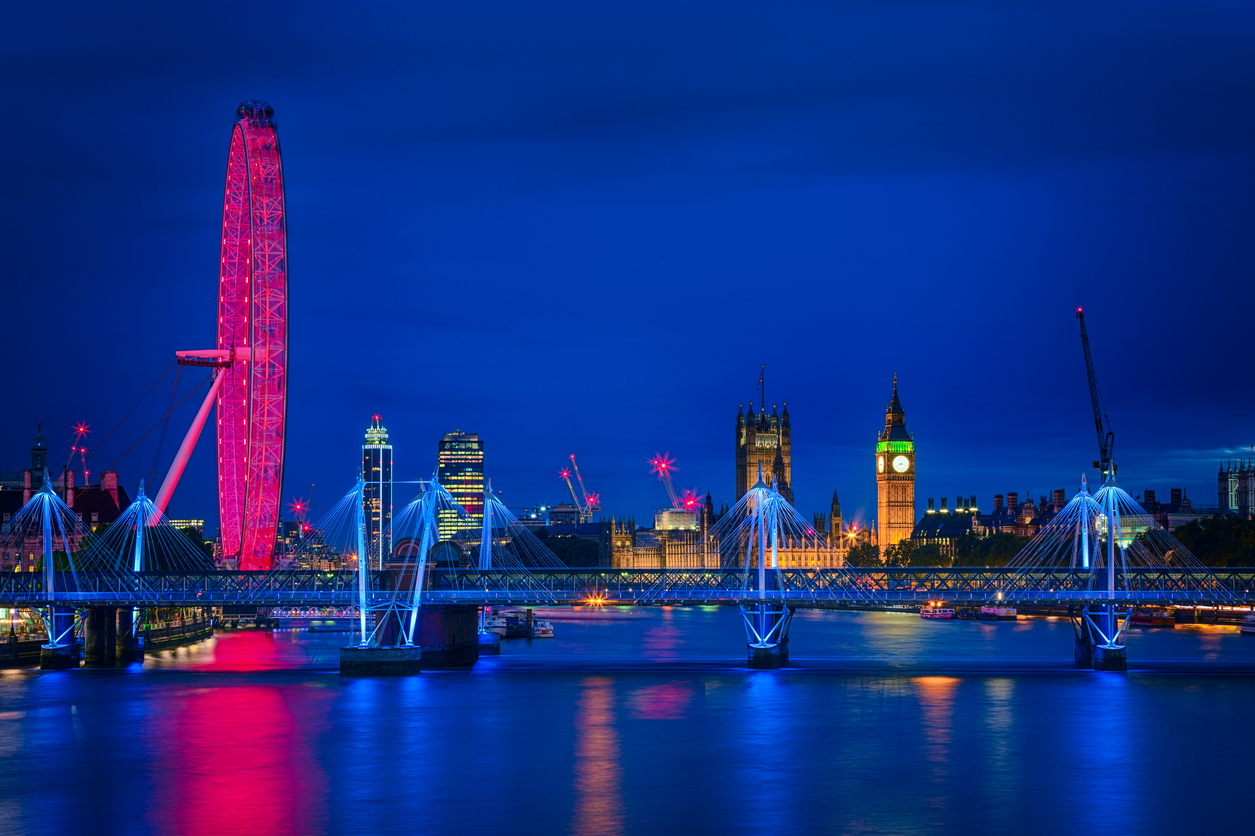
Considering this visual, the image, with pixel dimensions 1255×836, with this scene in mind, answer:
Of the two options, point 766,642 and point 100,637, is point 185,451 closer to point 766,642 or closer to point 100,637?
point 100,637

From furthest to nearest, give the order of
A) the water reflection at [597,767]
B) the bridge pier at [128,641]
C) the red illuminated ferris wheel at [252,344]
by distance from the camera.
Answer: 1. the bridge pier at [128,641]
2. the red illuminated ferris wheel at [252,344]
3. the water reflection at [597,767]

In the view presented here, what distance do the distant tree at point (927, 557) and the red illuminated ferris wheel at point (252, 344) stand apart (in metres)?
107

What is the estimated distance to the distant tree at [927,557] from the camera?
175 metres

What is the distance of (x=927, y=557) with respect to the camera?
18300 cm

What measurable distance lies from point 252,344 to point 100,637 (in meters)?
15.1

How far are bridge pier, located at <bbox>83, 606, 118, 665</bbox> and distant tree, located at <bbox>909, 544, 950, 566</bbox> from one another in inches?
4276

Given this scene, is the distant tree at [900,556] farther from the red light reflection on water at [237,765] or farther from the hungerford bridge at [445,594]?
the red light reflection on water at [237,765]

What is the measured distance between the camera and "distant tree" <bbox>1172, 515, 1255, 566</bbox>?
10806cm

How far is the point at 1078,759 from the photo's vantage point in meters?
45.7

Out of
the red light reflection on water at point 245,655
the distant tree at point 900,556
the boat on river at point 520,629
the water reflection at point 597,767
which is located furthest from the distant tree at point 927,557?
the water reflection at point 597,767

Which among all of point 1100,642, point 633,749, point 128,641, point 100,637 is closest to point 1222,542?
point 1100,642

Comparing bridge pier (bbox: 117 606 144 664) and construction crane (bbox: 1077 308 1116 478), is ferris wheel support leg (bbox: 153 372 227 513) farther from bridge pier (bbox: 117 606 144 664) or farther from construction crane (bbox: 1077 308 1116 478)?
construction crane (bbox: 1077 308 1116 478)

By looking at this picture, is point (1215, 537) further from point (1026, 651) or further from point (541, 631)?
point (541, 631)

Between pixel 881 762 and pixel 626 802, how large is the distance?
370 inches
